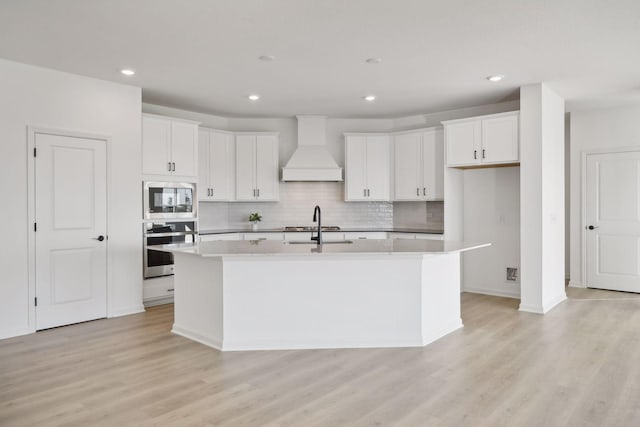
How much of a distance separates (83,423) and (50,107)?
3.27 metres

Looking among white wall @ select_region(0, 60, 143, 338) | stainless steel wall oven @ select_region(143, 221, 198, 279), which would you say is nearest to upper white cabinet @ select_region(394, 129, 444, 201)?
stainless steel wall oven @ select_region(143, 221, 198, 279)

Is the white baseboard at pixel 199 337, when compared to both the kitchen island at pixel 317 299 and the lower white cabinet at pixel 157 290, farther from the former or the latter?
the lower white cabinet at pixel 157 290

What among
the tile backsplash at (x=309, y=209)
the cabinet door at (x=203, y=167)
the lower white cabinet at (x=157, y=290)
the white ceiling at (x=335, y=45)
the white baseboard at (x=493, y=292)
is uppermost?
the white ceiling at (x=335, y=45)

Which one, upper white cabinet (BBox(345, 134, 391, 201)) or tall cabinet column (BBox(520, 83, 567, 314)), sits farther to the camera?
upper white cabinet (BBox(345, 134, 391, 201))

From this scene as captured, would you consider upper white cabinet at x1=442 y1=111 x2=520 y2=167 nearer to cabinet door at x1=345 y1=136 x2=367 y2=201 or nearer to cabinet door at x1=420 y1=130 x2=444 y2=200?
cabinet door at x1=420 y1=130 x2=444 y2=200

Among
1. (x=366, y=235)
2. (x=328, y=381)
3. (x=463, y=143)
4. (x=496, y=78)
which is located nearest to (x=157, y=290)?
(x=366, y=235)

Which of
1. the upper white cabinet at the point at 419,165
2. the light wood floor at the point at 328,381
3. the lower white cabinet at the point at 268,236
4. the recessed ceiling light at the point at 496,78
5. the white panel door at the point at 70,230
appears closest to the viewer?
the light wood floor at the point at 328,381

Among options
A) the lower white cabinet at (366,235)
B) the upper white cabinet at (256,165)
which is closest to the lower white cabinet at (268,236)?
the upper white cabinet at (256,165)

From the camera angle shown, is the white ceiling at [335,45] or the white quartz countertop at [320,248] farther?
the white quartz countertop at [320,248]

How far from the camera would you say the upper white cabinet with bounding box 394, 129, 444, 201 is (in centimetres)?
639

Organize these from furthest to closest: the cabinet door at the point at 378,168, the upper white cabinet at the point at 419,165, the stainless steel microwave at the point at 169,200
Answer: the cabinet door at the point at 378,168 < the upper white cabinet at the point at 419,165 < the stainless steel microwave at the point at 169,200

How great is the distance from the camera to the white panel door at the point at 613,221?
627 cm

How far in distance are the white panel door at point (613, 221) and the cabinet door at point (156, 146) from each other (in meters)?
5.91

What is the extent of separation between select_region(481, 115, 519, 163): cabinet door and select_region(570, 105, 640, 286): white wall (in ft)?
6.48
